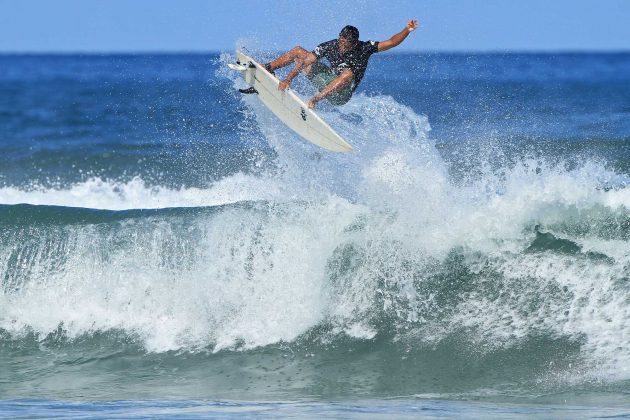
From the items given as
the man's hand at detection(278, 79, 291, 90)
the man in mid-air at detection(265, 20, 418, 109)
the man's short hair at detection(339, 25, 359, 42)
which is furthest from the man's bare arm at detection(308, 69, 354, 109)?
the man's hand at detection(278, 79, 291, 90)

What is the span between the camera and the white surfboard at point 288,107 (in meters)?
12.6

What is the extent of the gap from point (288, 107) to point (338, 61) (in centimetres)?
97

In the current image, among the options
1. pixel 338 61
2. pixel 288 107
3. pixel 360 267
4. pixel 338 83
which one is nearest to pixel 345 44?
pixel 338 61

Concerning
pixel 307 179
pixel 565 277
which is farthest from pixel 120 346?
pixel 565 277

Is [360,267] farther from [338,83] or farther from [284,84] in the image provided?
[284,84]

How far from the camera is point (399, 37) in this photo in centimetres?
1224

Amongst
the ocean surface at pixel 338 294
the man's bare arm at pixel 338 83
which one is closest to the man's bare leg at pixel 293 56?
the man's bare arm at pixel 338 83

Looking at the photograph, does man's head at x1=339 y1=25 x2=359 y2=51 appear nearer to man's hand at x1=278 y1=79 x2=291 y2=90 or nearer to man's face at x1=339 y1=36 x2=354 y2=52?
A: man's face at x1=339 y1=36 x2=354 y2=52

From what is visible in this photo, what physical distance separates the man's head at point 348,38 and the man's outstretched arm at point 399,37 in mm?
309

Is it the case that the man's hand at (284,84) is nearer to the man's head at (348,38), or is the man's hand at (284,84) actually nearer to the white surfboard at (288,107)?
the white surfboard at (288,107)

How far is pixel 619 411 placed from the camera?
29.0ft

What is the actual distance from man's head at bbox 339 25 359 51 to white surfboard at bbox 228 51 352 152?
862 millimetres

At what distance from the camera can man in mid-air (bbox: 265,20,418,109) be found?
12.3m

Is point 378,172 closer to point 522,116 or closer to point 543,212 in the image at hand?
point 543,212
